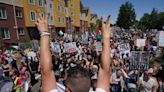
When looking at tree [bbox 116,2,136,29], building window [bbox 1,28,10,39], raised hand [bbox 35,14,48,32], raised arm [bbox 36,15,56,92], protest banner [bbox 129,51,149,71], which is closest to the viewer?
raised arm [bbox 36,15,56,92]

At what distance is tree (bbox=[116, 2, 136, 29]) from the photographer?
8094 cm

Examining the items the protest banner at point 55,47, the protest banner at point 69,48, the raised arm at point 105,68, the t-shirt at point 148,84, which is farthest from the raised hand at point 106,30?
the protest banner at point 55,47

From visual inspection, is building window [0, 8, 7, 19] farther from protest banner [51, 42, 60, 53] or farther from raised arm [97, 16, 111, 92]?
raised arm [97, 16, 111, 92]

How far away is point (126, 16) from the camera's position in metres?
81.6

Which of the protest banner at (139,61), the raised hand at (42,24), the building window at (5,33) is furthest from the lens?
the building window at (5,33)

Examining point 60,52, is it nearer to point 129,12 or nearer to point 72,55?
→ point 72,55

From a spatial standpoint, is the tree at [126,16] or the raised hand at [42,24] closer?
the raised hand at [42,24]

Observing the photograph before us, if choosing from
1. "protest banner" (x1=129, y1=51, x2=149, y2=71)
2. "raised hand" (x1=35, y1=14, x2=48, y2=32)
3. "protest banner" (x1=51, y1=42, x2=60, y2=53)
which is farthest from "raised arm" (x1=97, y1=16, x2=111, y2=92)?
"protest banner" (x1=51, y1=42, x2=60, y2=53)

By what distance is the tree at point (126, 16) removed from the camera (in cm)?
8094

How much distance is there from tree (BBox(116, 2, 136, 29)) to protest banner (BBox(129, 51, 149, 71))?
71.2 meters

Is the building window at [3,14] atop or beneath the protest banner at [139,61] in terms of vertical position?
atop

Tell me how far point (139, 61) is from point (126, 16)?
2898 inches

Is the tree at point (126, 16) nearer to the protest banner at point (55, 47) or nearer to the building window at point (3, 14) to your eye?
the building window at point (3, 14)

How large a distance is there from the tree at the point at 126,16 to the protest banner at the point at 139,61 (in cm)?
7124
